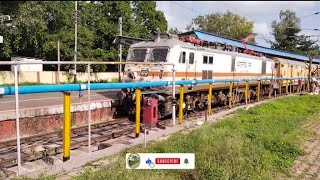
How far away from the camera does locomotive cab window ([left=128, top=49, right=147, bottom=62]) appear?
14350 mm

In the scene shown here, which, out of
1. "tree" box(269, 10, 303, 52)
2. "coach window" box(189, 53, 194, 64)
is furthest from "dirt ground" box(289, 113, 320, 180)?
"tree" box(269, 10, 303, 52)

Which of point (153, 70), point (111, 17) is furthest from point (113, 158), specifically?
point (111, 17)

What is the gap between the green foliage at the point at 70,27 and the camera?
92.9 feet

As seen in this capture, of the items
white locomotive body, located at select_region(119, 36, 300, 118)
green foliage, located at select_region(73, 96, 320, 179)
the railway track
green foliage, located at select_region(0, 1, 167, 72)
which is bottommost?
the railway track

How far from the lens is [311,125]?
1154 cm

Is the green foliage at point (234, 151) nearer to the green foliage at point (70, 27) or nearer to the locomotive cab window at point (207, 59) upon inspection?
the locomotive cab window at point (207, 59)

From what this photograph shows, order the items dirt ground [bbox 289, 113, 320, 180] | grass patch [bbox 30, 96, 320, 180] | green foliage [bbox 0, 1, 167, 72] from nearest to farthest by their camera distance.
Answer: grass patch [bbox 30, 96, 320, 180] < dirt ground [bbox 289, 113, 320, 180] < green foliage [bbox 0, 1, 167, 72]

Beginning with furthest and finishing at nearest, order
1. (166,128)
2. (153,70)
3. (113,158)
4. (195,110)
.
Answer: (195,110) → (153,70) → (166,128) → (113,158)

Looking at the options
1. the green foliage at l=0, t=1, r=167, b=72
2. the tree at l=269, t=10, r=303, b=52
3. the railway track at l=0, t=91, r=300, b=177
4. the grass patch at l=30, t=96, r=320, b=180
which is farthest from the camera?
the tree at l=269, t=10, r=303, b=52

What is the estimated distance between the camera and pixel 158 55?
1390cm

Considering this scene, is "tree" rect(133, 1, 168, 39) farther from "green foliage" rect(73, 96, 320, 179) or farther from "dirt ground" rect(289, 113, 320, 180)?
"dirt ground" rect(289, 113, 320, 180)

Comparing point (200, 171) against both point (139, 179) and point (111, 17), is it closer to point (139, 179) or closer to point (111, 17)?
point (139, 179)

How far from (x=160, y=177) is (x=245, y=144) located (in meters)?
2.98

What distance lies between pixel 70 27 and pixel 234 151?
3117cm
